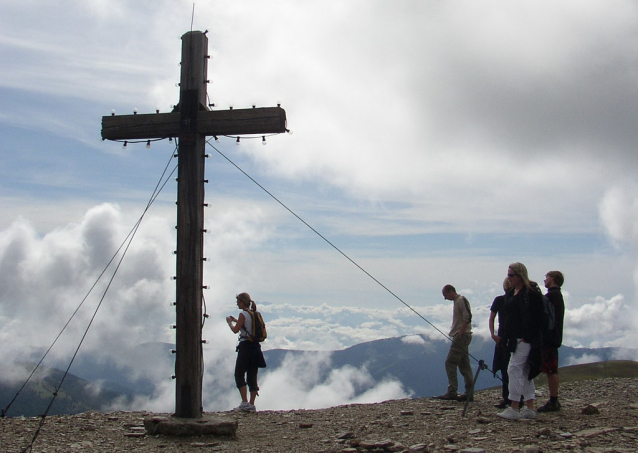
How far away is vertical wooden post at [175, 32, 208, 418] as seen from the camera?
9695 mm

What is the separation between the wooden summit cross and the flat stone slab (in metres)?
0.39

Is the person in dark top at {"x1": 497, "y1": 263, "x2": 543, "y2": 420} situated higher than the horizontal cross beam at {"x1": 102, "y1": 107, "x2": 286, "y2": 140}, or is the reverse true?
the horizontal cross beam at {"x1": 102, "y1": 107, "x2": 286, "y2": 140}

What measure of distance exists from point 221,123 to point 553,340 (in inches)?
267

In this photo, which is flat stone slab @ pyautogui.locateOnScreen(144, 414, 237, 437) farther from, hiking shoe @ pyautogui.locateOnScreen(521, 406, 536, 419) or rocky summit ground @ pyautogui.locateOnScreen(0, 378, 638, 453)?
hiking shoe @ pyautogui.locateOnScreen(521, 406, 536, 419)

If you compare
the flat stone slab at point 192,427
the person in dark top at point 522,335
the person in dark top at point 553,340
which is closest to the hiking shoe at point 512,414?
the person in dark top at point 522,335

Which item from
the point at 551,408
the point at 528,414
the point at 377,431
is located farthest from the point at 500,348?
the point at 377,431

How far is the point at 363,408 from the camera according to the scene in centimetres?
1148

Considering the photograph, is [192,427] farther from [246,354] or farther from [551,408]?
[551,408]

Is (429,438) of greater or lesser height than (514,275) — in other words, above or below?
below

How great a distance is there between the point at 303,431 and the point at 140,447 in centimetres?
260

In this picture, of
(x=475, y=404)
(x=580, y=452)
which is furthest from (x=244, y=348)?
(x=580, y=452)

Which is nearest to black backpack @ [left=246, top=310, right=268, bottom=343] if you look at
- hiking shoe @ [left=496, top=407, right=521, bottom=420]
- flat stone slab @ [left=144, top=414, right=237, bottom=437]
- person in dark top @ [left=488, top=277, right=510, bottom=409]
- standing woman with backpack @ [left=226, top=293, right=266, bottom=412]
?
standing woman with backpack @ [left=226, top=293, right=266, bottom=412]

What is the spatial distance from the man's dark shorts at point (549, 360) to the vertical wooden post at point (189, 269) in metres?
5.86

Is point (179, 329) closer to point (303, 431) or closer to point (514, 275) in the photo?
point (303, 431)
